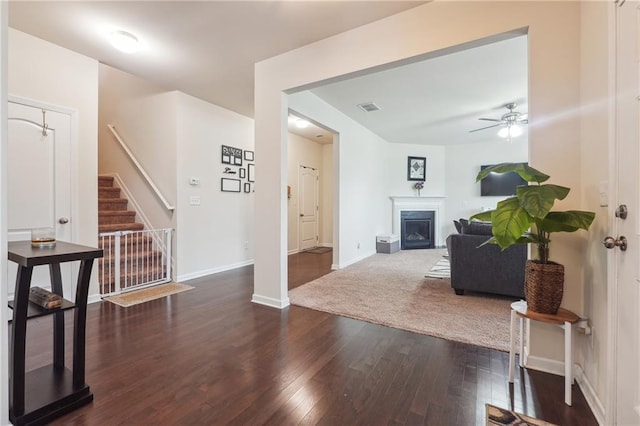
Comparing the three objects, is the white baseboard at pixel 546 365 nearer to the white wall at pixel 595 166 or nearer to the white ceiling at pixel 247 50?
the white wall at pixel 595 166

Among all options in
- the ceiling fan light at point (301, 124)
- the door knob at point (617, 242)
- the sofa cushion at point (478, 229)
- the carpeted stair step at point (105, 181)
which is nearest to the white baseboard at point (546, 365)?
the door knob at point (617, 242)

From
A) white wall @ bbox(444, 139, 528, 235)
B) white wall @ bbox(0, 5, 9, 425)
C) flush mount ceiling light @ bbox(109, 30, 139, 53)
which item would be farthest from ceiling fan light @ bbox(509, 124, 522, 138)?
white wall @ bbox(0, 5, 9, 425)

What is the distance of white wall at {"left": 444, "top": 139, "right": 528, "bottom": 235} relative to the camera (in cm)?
A: 730

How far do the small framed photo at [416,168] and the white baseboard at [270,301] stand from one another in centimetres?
551

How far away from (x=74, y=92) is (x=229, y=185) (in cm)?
230

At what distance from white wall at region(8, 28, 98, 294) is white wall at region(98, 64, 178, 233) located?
1007 mm

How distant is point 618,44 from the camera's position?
1.36 metres

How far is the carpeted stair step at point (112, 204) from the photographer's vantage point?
4.50 m

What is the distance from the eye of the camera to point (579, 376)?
177 cm

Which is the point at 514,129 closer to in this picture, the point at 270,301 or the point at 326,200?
the point at 326,200

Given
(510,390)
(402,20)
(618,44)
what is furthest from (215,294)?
(618,44)

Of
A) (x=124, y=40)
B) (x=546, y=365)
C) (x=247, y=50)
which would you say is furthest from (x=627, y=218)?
(x=124, y=40)

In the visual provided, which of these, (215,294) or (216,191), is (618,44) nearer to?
(215,294)

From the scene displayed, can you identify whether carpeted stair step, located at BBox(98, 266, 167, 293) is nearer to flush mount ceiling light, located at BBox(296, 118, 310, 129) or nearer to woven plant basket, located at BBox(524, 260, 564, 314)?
flush mount ceiling light, located at BBox(296, 118, 310, 129)
